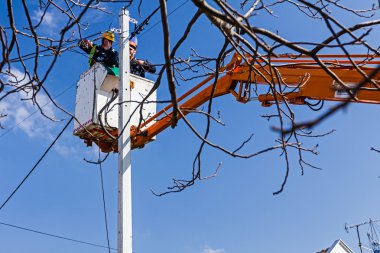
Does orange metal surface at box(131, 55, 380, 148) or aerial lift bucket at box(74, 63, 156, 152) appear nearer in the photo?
orange metal surface at box(131, 55, 380, 148)

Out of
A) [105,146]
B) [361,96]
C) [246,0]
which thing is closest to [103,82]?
[105,146]

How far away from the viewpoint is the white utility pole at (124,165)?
20.1 ft

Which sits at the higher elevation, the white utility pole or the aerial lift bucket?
the aerial lift bucket

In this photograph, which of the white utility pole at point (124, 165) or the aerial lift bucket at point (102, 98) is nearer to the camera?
the white utility pole at point (124, 165)

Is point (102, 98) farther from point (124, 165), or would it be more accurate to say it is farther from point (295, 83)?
point (295, 83)

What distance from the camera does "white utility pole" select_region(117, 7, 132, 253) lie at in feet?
20.1

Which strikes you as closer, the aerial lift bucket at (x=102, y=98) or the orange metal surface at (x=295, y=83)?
the orange metal surface at (x=295, y=83)

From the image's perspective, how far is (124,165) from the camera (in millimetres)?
6445

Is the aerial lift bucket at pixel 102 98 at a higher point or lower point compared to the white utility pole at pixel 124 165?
higher

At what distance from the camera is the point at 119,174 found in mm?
6422

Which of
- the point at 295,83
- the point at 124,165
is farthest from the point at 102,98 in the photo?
the point at 295,83

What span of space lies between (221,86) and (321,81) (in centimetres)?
151

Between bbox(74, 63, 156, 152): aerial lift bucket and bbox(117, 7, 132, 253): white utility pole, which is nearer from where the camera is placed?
bbox(117, 7, 132, 253): white utility pole

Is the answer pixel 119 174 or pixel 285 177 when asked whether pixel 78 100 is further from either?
pixel 285 177
